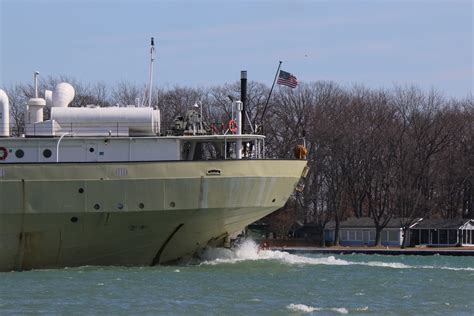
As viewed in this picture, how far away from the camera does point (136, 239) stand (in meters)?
35.5

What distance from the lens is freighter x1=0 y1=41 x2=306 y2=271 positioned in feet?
112

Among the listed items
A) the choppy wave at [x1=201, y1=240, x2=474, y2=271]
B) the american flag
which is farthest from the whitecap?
the american flag

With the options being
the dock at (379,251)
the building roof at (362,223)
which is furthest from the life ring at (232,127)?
the building roof at (362,223)

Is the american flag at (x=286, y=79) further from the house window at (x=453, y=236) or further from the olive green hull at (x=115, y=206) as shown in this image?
the house window at (x=453, y=236)

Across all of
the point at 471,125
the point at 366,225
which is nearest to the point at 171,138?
the point at 366,225

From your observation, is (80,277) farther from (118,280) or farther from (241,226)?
(241,226)

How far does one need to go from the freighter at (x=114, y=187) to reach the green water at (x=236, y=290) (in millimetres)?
802

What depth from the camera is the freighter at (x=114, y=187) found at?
3425 cm

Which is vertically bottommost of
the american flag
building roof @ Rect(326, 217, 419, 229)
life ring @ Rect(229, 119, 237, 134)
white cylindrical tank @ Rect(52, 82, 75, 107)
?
building roof @ Rect(326, 217, 419, 229)

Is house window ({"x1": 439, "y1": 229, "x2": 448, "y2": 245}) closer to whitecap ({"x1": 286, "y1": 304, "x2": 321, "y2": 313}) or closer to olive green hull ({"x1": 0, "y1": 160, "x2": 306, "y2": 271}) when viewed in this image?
olive green hull ({"x1": 0, "y1": 160, "x2": 306, "y2": 271})

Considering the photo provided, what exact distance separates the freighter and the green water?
0.80 m

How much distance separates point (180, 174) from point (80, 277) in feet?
15.0

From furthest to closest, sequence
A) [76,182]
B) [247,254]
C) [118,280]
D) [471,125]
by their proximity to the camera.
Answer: [471,125]
[247,254]
[76,182]
[118,280]

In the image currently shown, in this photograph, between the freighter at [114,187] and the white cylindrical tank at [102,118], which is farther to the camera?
the white cylindrical tank at [102,118]
